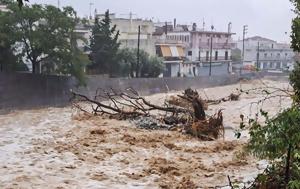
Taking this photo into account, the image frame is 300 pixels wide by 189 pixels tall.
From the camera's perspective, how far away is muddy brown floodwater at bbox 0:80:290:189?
909cm

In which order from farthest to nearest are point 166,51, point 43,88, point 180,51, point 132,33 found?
1. point 180,51
2. point 166,51
3. point 132,33
4. point 43,88

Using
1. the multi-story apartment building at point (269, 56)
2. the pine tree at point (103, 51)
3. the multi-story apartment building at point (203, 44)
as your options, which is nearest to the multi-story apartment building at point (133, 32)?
the multi-story apartment building at point (203, 44)

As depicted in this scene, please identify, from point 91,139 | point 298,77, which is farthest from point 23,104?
point 298,77

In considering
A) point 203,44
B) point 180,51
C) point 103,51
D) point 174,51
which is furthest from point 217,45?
point 103,51

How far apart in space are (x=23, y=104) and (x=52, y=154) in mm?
12334

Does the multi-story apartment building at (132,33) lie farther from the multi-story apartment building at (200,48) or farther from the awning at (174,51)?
the awning at (174,51)

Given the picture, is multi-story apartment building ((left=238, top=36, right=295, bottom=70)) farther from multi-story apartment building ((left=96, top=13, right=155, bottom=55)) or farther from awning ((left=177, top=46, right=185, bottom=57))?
multi-story apartment building ((left=96, top=13, right=155, bottom=55))

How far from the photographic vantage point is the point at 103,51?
113 ft

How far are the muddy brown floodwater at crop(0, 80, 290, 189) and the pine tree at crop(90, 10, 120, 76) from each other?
17306 millimetres

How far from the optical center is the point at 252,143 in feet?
16.5

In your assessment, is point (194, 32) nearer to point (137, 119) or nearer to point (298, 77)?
point (137, 119)

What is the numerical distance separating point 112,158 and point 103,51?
78.4 feet

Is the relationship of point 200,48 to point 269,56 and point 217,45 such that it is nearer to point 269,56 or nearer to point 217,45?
point 217,45

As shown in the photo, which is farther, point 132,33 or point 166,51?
point 166,51
